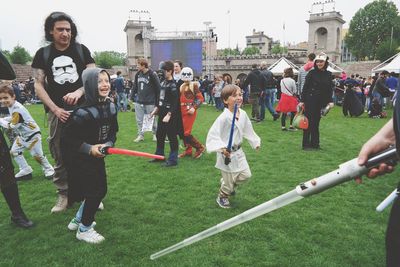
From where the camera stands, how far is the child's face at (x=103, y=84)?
3.37 metres

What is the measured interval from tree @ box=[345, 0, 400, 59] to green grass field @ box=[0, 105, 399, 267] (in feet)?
263

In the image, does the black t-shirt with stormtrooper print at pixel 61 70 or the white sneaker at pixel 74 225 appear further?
the black t-shirt with stormtrooper print at pixel 61 70

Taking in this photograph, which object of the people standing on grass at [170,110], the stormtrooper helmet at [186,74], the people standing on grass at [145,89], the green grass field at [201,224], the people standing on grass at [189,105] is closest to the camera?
the green grass field at [201,224]

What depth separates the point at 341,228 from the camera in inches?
150

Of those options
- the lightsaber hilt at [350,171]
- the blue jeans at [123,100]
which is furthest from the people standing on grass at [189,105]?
the blue jeans at [123,100]

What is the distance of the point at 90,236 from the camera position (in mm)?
3557

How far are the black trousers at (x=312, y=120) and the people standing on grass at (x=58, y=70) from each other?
5.17 meters

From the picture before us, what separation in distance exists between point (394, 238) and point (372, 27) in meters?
87.6

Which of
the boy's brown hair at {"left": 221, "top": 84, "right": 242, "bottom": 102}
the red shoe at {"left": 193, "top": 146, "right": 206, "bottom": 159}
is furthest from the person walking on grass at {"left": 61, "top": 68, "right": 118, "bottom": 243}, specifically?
the red shoe at {"left": 193, "top": 146, "right": 206, "bottom": 159}

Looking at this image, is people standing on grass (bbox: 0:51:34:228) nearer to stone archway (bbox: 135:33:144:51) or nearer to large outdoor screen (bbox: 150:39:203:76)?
large outdoor screen (bbox: 150:39:203:76)

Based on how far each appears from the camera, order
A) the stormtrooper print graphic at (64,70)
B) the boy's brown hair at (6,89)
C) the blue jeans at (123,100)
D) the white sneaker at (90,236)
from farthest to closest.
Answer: the blue jeans at (123,100) → the boy's brown hair at (6,89) → the stormtrooper print graphic at (64,70) → the white sneaker at (90,236)

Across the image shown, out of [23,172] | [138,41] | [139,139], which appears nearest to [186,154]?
[139,139]

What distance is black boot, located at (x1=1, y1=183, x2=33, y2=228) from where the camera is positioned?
12.4 ft

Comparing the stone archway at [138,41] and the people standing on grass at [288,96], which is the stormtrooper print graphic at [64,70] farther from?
the stone archway at [138,41]
